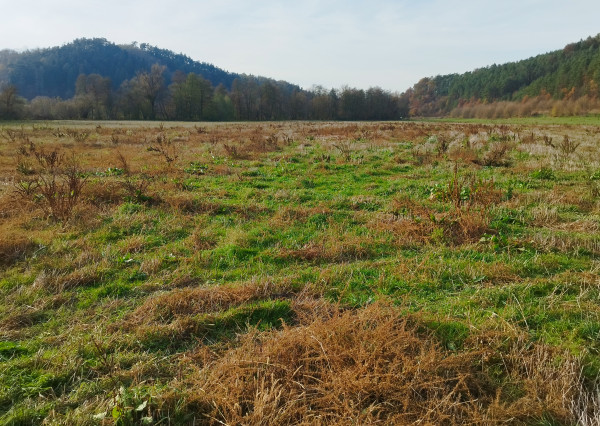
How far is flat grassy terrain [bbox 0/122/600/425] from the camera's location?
262 cm

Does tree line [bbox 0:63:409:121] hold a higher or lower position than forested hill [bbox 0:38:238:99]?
lower

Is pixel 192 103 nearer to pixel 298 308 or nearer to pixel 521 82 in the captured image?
Answer: pixel 298 308

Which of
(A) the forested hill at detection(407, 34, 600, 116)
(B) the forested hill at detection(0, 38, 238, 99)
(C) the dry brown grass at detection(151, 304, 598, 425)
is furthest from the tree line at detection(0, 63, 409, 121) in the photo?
(B) the forested hill at detection(0, 38, 238, 99)

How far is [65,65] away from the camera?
15675cm

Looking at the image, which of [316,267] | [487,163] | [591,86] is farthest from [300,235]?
[591,86]

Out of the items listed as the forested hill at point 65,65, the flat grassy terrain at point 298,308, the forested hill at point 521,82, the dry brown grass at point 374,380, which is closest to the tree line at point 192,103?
the forested hill at point 521,82

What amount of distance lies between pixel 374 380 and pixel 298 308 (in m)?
1.40

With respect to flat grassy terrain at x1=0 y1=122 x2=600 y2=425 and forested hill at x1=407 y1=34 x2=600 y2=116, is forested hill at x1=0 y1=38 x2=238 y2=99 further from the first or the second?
flat grassy terrain at x1=0 y1=122 x2=600 y2=425

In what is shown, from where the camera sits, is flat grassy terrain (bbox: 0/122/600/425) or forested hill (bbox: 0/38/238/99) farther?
forested hill (bbox: 0/38/238/99)

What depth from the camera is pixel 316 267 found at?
4.96m

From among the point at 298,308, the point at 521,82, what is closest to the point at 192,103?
the point at 298,308

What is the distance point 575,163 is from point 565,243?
8.96m

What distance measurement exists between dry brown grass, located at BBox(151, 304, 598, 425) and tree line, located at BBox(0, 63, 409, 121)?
65.0 meters

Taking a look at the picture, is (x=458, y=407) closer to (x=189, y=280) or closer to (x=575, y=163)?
(x=189, y=280)
